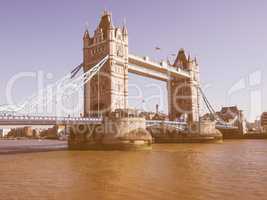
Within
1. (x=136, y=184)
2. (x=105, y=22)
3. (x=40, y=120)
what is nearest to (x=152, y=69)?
(x=105, y=22)

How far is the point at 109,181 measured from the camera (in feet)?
43.1

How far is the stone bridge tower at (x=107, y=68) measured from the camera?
4212 centimetres

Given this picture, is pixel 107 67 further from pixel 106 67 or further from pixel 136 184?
pixel 136 184

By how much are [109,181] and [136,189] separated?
7.08 ft

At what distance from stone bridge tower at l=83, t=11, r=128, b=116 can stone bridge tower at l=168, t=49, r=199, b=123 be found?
23.7 metres

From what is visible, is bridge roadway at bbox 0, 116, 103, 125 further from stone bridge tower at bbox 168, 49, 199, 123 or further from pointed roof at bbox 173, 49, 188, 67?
pointed roof at bbox 173, 49, 188, 67

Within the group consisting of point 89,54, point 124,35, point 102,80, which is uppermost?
point 124,35

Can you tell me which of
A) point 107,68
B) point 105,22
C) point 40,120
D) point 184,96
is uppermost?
point 105,22

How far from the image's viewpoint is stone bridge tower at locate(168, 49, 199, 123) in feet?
218

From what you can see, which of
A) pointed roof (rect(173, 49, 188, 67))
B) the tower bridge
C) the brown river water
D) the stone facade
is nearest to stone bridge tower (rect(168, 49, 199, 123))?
pointed roof (rect(173, 49, 188, 67))

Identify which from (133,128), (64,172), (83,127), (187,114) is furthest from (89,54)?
(64,172)

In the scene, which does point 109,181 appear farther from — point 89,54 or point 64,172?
point 89,54

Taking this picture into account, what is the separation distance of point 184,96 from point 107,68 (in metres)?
28.9

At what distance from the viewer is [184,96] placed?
67.5 meters
